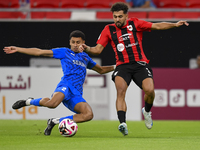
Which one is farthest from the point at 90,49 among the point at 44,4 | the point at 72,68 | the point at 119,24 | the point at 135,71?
the point at 44,4

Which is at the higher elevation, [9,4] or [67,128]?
[9,4]

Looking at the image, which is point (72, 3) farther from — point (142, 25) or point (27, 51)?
point (27, 51)

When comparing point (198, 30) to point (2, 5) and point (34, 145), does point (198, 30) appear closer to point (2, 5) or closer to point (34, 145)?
point (2, 5)

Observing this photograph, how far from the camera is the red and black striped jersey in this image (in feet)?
23.2

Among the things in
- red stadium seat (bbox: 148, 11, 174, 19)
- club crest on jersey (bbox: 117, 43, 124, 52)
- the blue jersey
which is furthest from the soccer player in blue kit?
red stadium seat (bbox: 148, 11, 174, 19)

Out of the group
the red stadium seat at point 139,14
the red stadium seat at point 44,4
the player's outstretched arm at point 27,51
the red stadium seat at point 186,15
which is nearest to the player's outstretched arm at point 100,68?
the player's outstretched arm at point 27,51

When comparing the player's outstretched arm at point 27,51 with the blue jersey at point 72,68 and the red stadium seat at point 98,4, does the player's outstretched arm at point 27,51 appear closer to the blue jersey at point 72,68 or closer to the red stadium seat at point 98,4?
the blue jersey at point 72,68

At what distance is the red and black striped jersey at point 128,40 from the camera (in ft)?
23.2

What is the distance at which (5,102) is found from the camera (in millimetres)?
11188

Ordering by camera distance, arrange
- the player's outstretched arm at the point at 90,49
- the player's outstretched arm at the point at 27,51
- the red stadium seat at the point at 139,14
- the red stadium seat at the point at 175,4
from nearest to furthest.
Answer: the player's outstretched arm at the point at 27,51 → the player's outstretched arm at the point at 90,49 → the red stadium seat at the point at 139,14 → the red stadium seat at the point at 175,4

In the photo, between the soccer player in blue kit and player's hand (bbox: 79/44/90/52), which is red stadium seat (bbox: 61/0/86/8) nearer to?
the soccer player in blue kit

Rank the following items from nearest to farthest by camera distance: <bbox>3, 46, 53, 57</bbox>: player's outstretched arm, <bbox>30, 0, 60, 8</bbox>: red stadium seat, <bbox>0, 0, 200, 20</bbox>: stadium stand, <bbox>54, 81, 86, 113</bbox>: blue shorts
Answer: <bbox>3, 46, 53, 57</bbox>: player's outstretched arm
<bbox>54, 81, 86, 113</bbox>: blue shorts
<bbox>0, 0, 200, 20</bbox>: stadium stand
<bbox>30, 0, 60, 8</bbox>: red stadium seat

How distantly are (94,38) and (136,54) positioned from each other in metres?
5.77

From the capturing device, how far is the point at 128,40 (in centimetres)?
707
